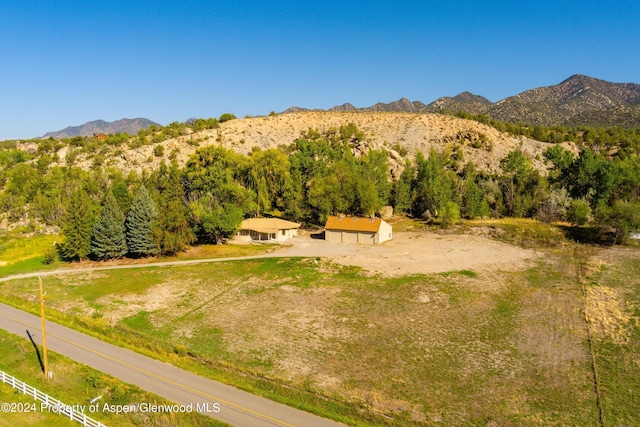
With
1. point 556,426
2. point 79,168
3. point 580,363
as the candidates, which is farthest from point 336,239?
point 79,168

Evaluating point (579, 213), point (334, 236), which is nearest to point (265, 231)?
point (334, 236)

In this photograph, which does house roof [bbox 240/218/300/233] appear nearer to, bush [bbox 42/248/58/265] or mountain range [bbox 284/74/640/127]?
bush [bbox 42/248/58/265]

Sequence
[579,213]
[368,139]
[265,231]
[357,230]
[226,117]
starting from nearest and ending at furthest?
[357,230]
[265,231]
[579,213]
[368,139]
[226,117]

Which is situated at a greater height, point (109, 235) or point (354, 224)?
point (109, 235)

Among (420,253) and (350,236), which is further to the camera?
(350,236)

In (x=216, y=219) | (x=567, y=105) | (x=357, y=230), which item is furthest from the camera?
(x=567, y=105)

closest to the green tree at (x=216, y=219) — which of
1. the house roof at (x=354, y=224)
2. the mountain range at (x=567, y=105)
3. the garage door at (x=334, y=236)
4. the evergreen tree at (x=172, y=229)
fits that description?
the evergreen tree at (x=172, y=229)

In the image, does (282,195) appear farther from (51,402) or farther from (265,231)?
(51,402)

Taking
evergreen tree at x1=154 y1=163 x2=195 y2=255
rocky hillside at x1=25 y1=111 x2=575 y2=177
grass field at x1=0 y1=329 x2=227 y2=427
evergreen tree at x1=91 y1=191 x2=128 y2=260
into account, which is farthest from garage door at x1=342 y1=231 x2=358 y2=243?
grass field at x1=0 y1=329 x2=227 y2=427
